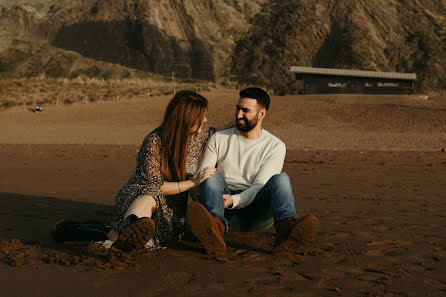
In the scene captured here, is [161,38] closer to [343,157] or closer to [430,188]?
[343,157]

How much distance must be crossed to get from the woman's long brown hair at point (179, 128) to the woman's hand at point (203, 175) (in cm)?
12

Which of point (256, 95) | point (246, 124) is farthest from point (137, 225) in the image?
point (256, 95)

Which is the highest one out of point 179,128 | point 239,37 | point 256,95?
point 239,37

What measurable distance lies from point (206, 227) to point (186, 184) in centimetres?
44

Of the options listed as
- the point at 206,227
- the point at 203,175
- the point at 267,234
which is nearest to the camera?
the point at 206,227

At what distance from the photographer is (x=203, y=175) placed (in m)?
4.46

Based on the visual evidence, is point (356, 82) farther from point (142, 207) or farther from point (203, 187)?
point (142, 207)

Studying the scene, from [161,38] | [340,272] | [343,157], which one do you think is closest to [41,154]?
[343,157]

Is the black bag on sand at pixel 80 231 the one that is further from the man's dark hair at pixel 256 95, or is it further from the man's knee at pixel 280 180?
the man's dark hair at pixel 256 95

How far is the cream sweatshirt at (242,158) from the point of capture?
478 centimetres

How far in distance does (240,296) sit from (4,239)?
255 centimetres

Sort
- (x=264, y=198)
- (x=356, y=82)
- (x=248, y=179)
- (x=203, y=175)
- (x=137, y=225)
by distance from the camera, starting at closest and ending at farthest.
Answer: (x=137, y=225) < (x=203, y=175) < (x=264, y=198) < (x=248, y=179) < (x=356, y=82)

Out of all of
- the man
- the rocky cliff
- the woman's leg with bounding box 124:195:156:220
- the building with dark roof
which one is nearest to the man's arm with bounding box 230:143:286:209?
the man

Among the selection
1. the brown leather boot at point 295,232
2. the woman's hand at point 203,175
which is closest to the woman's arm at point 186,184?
the woman's hand at point 203,175
